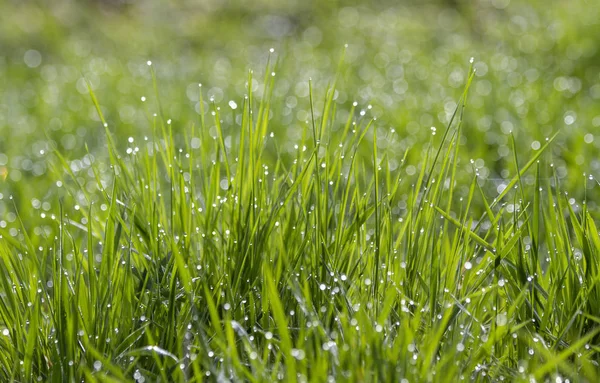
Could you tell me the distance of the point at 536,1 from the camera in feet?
18.5

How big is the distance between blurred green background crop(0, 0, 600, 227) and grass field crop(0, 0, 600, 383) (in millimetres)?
22

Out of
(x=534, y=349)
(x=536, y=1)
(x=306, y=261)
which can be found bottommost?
(x=534, y=349)

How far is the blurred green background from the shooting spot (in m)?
2.81

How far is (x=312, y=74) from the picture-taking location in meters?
4.18

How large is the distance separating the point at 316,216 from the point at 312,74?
277 cm

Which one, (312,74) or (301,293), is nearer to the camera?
(301,293)

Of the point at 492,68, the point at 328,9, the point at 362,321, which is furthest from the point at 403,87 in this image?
the point at 328,9

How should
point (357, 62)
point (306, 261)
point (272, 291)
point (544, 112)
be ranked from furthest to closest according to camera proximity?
point (357, 62) < point (544, 112) < point (306, 261) < point (272, 291)

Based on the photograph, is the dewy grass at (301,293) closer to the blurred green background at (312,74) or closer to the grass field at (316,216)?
the grass field at (316,216)

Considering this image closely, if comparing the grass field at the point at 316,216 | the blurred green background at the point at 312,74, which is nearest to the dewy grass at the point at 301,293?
the grass field at the point at 316,216

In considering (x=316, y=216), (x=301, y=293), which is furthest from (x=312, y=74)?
(x=301, y=293)

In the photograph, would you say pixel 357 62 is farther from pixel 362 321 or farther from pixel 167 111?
pixel 362 321

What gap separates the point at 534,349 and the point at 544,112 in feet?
6.24

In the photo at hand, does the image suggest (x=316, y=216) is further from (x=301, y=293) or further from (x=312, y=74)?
(x=312, y=74)
